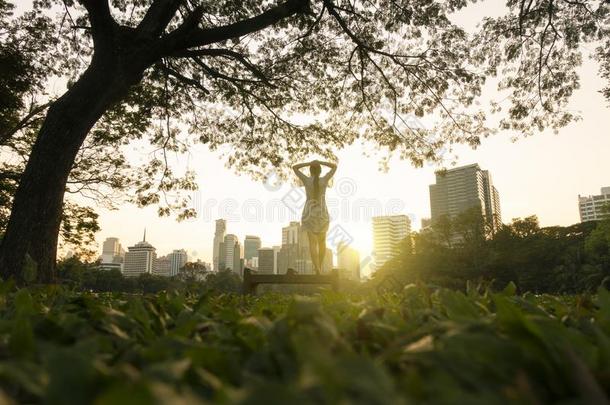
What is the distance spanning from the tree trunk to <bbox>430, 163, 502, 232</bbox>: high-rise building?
10717 cm

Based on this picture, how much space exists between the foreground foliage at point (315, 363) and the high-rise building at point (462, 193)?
362 ft

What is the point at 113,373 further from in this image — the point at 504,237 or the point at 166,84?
the point at 504,237

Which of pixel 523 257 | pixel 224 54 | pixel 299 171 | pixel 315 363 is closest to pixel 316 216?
pixel 299 171

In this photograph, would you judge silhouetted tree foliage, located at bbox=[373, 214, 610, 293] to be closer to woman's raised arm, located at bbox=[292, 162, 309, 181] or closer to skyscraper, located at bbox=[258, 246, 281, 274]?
woman's raised arm, located at bbox=[292, 162, 309, 181]

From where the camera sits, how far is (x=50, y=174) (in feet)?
17.1

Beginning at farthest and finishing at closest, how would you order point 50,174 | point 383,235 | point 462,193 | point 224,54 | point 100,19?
point 462,193 → point 383,235 → point 224,54 → point 100,19 → point 50,174

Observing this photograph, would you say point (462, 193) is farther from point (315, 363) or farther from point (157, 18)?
point (315, 363)

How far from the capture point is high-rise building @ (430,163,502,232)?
110 metres

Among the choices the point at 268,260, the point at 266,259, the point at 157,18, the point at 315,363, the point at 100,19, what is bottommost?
the point at 315,363

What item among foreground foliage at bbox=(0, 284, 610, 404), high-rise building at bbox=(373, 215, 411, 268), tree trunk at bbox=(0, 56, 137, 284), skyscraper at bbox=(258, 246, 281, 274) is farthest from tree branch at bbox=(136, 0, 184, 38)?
skyscraper at bbox=(258, 246, 281, 274)

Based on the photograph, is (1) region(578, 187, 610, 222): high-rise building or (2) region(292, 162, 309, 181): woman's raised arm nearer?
(2) region(292, 162, 309, 181): woman's raised arm

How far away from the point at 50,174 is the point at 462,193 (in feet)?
401

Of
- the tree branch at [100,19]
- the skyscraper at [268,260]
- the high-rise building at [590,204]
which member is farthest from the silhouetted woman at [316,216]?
the skyscraper at [268,260]

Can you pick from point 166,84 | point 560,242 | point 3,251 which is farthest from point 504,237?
point 3,251
